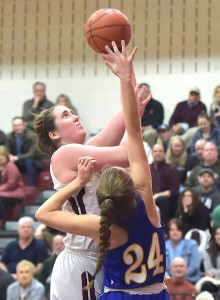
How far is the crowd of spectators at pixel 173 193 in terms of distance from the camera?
28.8 feet

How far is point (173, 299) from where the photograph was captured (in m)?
8.00

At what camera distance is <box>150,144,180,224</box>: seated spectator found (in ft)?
33.9

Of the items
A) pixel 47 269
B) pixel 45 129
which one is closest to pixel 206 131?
pixel 47 269

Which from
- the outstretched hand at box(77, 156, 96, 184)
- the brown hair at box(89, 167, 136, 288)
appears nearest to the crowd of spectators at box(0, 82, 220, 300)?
the outstretched hand at box(77, 156, 96, 184)

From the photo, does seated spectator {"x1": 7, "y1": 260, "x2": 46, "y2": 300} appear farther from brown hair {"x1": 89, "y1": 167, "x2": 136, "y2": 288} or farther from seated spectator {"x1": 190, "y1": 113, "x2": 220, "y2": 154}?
brown hair {"x1": 89, "y1": 167, "x2": 136, "y2": 288}

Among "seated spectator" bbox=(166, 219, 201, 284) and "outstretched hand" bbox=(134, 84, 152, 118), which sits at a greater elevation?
"outstretched hand" bbox=(134, 84, 152, 118)

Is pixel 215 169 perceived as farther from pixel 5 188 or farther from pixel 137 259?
pixel 137 259

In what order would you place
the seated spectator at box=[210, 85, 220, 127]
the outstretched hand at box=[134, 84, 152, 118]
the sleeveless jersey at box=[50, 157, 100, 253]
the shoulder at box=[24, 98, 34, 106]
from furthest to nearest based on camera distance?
the shoulder at box=[24, 98, 34, 106]
the seated spectator at box=[210, 85, 220, 127]
the sleeveless jersey at box=[50, 157, 100, 253]
the outstretched hand at box=[134, 84, 152, 118]

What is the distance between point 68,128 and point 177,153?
6.99 metres

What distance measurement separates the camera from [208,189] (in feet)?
33.3

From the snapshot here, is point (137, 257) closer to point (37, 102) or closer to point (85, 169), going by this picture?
point (85, 169)

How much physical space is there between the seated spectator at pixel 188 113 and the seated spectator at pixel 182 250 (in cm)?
356

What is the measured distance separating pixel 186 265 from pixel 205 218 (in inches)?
49.9

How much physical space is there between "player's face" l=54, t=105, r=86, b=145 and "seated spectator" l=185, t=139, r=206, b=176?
6.55 m
